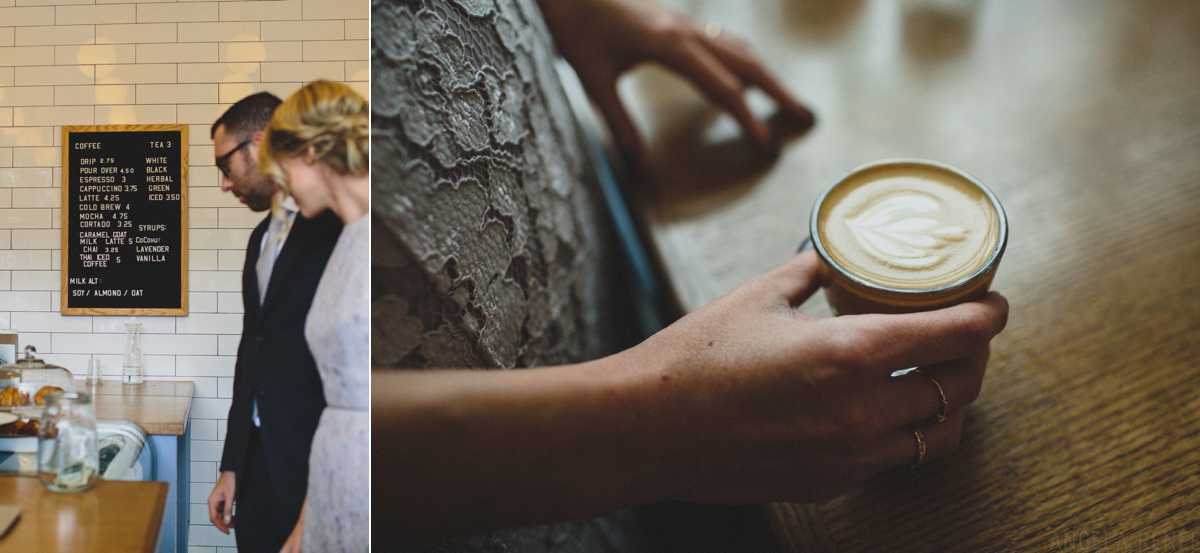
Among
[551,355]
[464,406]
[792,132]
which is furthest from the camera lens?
[792,132]

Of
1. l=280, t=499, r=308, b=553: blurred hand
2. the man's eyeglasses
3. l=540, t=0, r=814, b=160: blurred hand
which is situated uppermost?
l=540, t=0, r=814, b=160: blurred hand

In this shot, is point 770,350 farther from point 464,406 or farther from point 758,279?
point 464,406

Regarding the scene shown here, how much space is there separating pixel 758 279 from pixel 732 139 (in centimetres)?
52

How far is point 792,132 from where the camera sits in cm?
107

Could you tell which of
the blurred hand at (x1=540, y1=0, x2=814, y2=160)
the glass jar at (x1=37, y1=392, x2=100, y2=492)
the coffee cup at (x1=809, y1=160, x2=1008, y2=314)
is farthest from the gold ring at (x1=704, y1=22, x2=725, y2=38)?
the glass jar at (x1=37, y1=392, x2=100, y2=492)

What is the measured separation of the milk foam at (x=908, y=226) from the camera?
630mm

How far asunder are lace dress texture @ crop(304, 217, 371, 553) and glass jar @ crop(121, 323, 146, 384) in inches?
10.9

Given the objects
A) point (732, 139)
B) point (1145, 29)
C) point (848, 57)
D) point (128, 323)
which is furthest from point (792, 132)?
point (128, 323)

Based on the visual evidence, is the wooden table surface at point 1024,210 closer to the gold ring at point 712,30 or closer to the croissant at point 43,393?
the gold ring at point 712,30

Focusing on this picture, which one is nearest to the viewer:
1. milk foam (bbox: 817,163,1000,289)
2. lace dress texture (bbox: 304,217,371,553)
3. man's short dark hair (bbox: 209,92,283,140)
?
milk foam (bbox: 817,163,1000,289)

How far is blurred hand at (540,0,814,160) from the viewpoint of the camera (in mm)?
1072

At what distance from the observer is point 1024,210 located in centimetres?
86

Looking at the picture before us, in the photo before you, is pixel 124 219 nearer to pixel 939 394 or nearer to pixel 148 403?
pixel 148 403

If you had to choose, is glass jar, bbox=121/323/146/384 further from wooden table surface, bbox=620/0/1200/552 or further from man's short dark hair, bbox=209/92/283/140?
wooden table surface, bbox=620/0/1200/552
